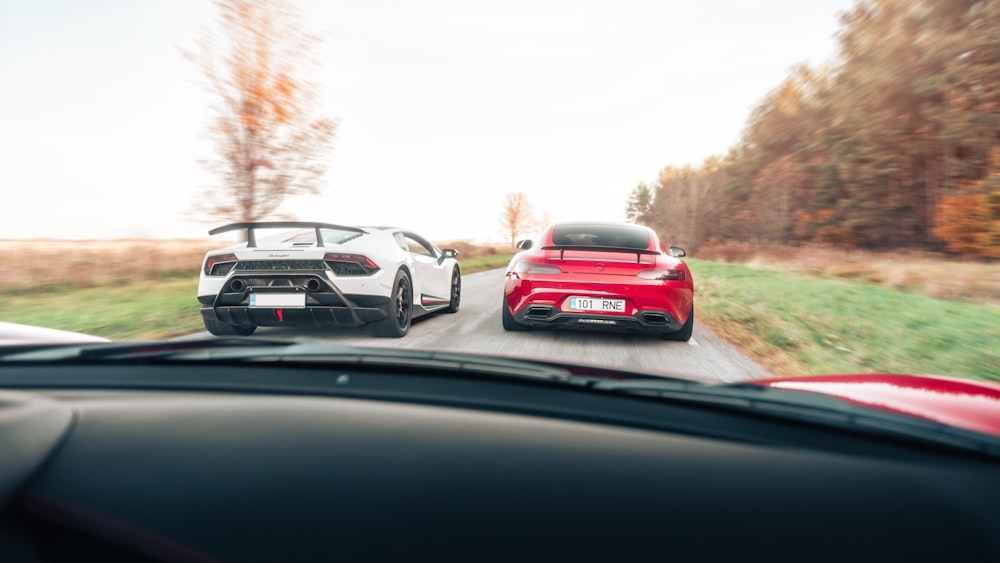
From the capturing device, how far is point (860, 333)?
7.30 m

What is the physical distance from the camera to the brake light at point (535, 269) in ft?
21.5

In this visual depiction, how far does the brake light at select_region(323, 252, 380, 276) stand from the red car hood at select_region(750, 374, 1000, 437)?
4829 millimetres

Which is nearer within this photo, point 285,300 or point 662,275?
point 285,300

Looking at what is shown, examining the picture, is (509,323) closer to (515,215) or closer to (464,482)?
(464,482)

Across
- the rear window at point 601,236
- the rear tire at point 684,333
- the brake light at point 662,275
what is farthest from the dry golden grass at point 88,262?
the rear tire at point 684,333

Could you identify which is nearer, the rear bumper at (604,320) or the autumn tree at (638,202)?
the rear bumper at (604,320)

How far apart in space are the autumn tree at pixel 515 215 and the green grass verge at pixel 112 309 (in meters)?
60.0

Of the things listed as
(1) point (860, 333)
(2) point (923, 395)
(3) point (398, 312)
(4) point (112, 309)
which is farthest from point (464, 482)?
(4) point (112, 309)

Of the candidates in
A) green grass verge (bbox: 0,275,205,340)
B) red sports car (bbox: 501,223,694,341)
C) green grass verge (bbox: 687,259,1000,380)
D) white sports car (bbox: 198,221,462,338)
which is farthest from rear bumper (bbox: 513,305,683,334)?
green grass verge (bbox: 0,275,205,340)

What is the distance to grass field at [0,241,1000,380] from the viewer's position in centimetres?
622

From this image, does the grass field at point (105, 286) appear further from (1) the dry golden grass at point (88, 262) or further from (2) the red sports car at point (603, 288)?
(2) the red sports car at point (603, 288)

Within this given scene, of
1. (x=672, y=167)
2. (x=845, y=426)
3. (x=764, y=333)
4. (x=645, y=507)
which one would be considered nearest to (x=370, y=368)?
(x=645, y=507)

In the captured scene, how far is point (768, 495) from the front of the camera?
991mm

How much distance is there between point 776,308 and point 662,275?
4.64 m
